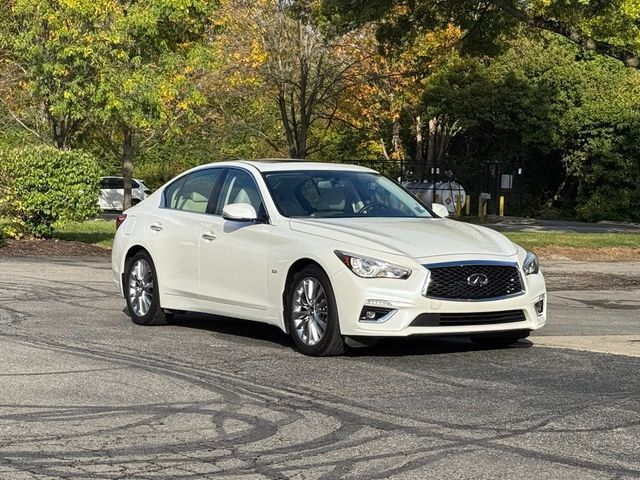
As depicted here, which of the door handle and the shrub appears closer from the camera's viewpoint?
the door handle

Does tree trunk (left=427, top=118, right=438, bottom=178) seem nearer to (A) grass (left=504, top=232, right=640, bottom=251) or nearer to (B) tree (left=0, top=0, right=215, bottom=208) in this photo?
(B) tree (left=0, top=0, right=215, bottom=208)

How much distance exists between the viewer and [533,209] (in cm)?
4750

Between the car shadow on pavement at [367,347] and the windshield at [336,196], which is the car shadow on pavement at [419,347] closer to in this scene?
the car shadow on pavement at [367,347]

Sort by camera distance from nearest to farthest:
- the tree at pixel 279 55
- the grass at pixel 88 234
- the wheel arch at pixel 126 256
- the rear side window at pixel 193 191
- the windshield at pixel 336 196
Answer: the windshield at pixel 336 196 → the rear side window at pixel 193 191 → the wheel arch at pixel 126 256 → the grass at pixel 88 234 → the tree at pixel 279 55

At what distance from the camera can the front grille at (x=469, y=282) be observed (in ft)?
32.0

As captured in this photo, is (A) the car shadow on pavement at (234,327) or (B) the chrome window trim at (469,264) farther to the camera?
(A) the car shadow on pavement at (234,327)

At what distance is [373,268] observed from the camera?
9758 mm

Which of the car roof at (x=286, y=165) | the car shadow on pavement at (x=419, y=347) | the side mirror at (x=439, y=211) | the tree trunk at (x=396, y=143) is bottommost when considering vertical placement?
the car shadow on pavement at (x=419, y=347)

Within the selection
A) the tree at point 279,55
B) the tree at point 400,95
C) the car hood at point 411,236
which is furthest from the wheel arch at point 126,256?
the tree at point 400,95

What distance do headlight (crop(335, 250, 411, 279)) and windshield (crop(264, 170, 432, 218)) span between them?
119cm

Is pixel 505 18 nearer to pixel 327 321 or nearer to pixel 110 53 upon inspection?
pixel 110 53

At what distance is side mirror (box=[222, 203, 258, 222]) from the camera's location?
425 inches

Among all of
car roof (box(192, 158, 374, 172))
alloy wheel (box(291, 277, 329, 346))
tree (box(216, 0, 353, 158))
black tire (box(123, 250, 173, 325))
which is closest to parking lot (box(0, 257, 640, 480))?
black tire (box(123, 250, 173, 325))

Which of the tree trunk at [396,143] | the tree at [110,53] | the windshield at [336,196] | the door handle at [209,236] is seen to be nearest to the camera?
the windshield at [336,196]
